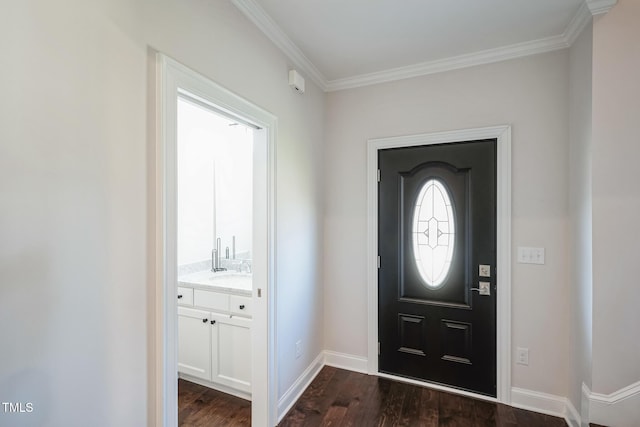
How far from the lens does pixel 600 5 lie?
168cm

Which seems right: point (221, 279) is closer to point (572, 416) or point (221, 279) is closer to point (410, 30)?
point (410, 30)

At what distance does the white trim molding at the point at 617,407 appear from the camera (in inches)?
66.1

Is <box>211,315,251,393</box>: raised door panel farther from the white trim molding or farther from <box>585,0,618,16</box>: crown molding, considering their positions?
<box>585,0,618,16</box>: crown molding

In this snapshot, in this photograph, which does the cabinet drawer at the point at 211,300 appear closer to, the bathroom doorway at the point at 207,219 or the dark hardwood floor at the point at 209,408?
the bathroom doorway at the point at 207,219

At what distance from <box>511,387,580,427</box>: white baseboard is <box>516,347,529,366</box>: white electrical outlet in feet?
0.67

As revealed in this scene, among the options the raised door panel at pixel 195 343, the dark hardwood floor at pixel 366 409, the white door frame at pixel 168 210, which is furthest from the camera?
the raised door panel at pixel 195 343

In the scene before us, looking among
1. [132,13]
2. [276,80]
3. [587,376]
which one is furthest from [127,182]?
[587,376]

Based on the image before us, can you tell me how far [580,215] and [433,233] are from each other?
0.96 meters

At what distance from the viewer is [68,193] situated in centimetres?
92

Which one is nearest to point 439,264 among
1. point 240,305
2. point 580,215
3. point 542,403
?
A: point 580,215

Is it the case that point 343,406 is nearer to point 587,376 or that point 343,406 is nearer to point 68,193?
point 587,376

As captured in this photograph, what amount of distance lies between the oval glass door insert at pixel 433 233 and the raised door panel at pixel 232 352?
155cm

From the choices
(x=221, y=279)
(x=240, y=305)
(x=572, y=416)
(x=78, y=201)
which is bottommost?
(x=572, y=416)

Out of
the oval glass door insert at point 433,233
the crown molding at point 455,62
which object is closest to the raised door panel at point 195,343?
the oval glass door insert at point 433,233
